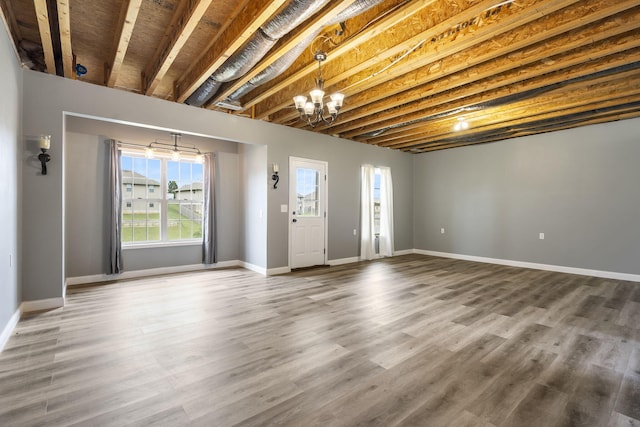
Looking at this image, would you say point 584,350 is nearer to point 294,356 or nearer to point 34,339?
point 294,356

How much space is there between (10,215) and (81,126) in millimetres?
2397

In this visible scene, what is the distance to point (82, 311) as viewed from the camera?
3.50 m

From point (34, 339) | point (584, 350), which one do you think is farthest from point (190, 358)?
point (584, 350)

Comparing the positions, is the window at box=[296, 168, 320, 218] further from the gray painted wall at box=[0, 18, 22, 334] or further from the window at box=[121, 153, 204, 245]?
the gray painted wall at box=[0, 18, 22, 334]

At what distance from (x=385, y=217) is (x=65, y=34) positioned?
20.6 ft

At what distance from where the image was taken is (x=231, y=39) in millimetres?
2893

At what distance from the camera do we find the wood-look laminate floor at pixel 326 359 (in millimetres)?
1835

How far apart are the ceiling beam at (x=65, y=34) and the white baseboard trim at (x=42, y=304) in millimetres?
2660

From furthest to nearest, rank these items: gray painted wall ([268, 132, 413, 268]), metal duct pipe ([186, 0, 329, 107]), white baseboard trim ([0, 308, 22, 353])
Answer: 1. gray painted wall ([268, 132, 413, 268])
2. white baseboard trim ([0, 308, 22, 353])
3. metal duct pipe ([186, 0, 329, 107])

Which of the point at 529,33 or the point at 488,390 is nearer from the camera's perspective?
the point at 488,390

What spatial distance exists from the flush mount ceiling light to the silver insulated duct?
1.48 metres

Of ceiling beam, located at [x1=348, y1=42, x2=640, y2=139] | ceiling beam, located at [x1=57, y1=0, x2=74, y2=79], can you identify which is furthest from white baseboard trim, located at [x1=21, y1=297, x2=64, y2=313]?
ceiling beam, located at [x1=348, y1=42, x2=640, y2=139]

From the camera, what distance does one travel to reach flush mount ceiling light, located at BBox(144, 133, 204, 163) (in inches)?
209

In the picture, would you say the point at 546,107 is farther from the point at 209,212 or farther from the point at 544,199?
the point at 209,212
